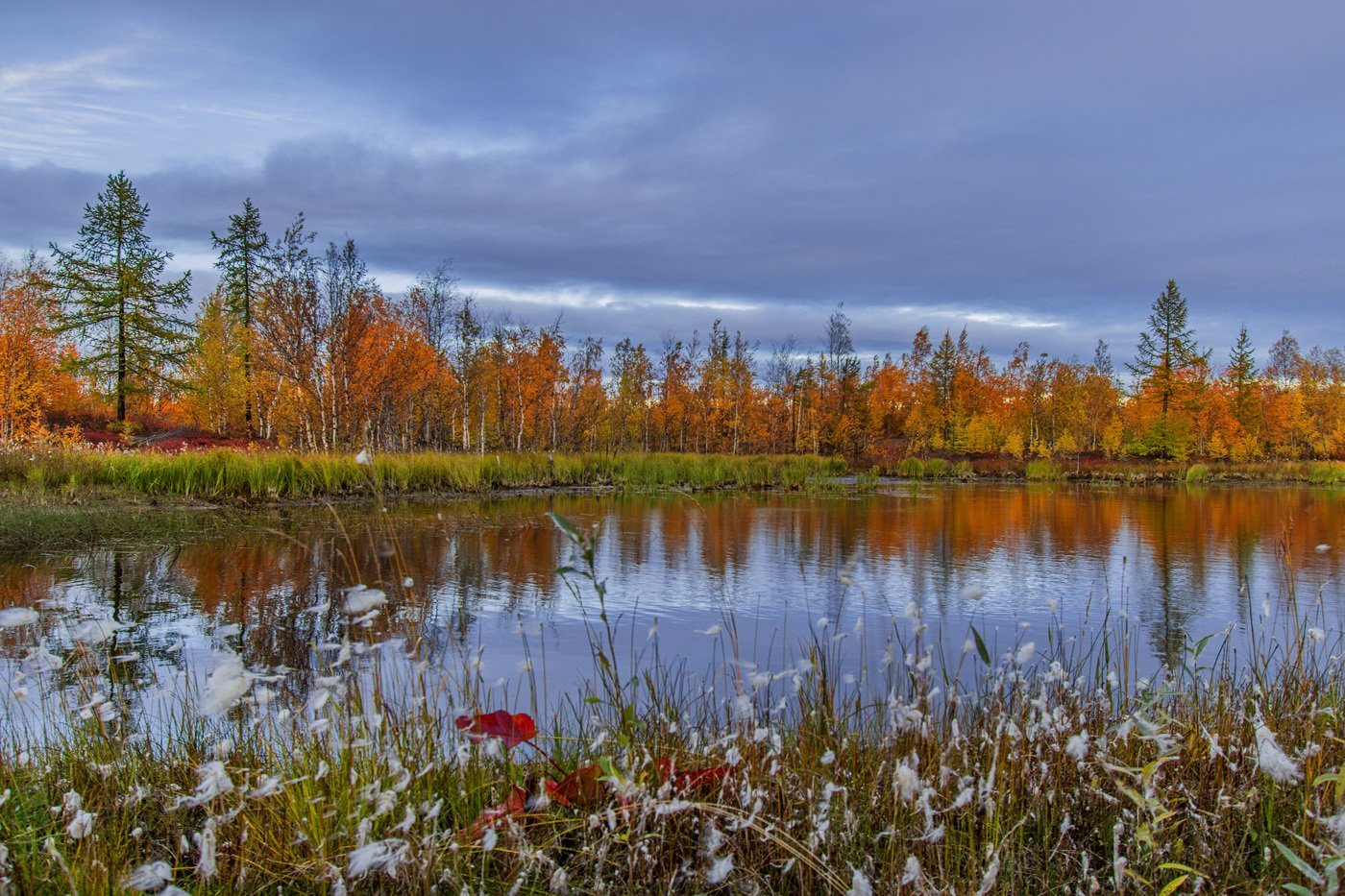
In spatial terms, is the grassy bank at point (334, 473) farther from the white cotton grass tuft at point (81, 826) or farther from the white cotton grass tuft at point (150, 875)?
the white cotton grass tuft at point (150, 875)

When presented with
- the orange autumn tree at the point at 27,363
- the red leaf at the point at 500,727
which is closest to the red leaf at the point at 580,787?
the red leaf at the point at 500,727

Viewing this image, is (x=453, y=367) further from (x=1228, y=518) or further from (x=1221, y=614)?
(x=1221, y=614)

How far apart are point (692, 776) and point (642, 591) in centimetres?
597

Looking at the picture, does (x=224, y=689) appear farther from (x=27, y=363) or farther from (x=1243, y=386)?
(x=1243, y=386)

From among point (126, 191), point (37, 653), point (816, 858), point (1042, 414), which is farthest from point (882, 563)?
point (1042, 414)

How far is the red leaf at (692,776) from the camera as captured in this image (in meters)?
2.45

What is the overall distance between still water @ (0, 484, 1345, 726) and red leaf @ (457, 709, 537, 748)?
0.32m

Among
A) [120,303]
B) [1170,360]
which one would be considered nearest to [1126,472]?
[1170,360]

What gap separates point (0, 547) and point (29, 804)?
959 cm

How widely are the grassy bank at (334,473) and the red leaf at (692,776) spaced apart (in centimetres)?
631

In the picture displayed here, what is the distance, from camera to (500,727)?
7.80 ft

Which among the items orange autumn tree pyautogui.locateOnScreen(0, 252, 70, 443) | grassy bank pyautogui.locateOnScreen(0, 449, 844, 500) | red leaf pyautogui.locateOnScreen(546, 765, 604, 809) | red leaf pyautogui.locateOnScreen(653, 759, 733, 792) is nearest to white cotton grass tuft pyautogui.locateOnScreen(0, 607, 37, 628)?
red leaf pyautogui.locateOnScreen(546, 765, 604, 809)

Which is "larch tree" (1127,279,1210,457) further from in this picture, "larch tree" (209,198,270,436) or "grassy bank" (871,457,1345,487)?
"larch tree" (209,198,270,436)

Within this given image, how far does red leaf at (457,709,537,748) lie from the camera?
2.33m
